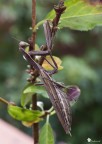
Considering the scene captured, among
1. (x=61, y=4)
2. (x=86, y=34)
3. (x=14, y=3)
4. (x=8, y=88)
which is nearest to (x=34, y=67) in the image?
(x=61, y=4)

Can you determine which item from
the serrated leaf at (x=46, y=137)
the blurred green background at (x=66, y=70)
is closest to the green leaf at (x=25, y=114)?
the serrated leaf at (x=46, y=137)

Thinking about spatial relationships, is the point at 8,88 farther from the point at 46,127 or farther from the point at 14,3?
the point at 46,127

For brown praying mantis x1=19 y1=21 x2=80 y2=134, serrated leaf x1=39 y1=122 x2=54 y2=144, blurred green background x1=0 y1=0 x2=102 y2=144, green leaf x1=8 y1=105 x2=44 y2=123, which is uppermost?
brown praying mantis x1=19 y1=21 x2=80 y2=134

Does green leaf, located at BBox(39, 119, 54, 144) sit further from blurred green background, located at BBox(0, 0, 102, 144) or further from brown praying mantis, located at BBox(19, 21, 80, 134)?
blurred green background, located at BBox(0, 0, 102, 144)

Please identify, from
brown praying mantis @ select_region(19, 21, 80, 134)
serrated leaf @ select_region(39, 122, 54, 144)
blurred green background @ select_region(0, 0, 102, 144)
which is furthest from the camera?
blurred green background @ select_region(0, 0, 102, 144)

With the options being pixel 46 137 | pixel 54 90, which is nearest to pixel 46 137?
pixel 46 137

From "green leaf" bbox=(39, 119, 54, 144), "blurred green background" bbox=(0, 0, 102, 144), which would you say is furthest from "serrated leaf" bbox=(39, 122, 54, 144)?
"blurred green background" bbox=(0, 0, 102, 144)

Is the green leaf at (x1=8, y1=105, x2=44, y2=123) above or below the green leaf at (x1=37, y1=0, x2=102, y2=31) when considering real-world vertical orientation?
below
